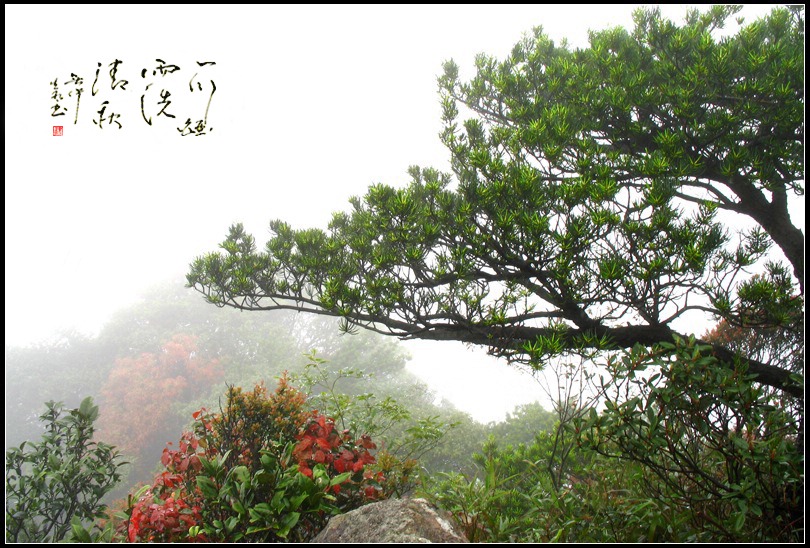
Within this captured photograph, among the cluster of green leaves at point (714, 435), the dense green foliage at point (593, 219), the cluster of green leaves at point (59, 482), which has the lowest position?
the cluster of green leaves at point (59, 482)

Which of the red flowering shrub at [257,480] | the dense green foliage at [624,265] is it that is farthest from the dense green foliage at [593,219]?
the red flowering shrub at [257,480]

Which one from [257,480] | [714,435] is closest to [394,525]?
[257,480]

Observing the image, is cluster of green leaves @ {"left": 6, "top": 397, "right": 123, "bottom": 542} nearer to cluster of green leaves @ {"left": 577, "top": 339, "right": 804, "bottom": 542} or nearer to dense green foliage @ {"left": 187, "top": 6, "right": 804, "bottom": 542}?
dense green foliage @ {"left": 187, "top": 6, "right": 804, "bottom": 542}

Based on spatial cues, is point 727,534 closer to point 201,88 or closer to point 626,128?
point 626,128

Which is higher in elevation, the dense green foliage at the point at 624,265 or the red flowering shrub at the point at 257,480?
the dense green foliage at the point at 624,265

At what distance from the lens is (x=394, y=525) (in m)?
1.74

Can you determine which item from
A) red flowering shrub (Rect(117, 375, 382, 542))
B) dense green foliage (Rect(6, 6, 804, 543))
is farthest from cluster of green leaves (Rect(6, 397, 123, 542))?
red flowering shrub (Rect(117, 375, 382, 542))

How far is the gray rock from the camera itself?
5.63 feet

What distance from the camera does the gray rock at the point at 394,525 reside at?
5.63 feet

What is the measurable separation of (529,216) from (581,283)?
50cm

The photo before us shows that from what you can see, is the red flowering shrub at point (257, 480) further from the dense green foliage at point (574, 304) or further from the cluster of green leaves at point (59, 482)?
the cluster of green leaves at point (59, 482)

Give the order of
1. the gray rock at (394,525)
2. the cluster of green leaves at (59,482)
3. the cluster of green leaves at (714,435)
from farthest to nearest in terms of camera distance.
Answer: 1. the cluster of green leaves at (59,482)
2. the cluster of green leaves at (714,435)
3. the gray rock at (394,525)

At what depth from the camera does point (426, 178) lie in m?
3.35

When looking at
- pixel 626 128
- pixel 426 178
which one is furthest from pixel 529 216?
pixel 626 128
